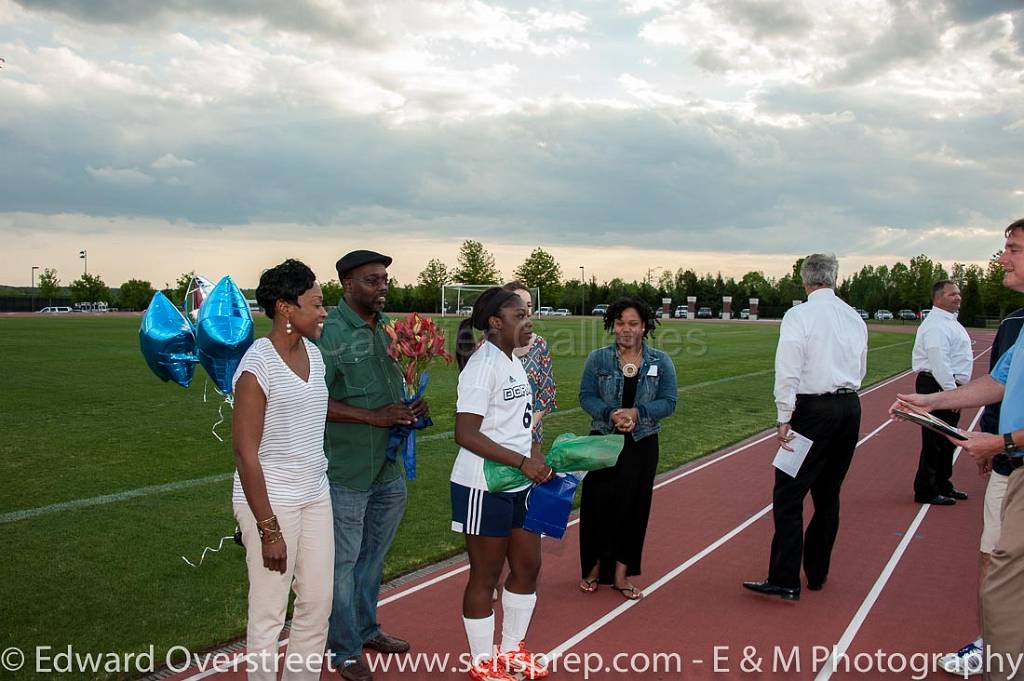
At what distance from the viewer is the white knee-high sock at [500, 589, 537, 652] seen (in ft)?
13.1

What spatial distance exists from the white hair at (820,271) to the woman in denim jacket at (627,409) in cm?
110

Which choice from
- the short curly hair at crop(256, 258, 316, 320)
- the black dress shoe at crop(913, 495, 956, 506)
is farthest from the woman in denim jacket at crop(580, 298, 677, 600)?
the black dress shoe at crop(913, 495, 956, 506)

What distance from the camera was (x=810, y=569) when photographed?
5.61 meters

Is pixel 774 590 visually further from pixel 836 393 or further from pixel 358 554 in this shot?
pixel 358 554

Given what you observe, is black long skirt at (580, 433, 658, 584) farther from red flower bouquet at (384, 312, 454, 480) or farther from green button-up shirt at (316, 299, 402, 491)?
green button-up shirt at (316, 299, 402, 491)

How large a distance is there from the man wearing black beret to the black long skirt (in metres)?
1.75

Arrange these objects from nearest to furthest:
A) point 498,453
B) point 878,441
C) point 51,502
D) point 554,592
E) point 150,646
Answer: point 498,453 → point 150,646 → point 554,592 → point 51,502 → point 878,441

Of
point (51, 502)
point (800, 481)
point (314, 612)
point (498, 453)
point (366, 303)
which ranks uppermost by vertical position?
point (366, 303)

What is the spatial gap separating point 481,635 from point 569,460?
3.26 ft

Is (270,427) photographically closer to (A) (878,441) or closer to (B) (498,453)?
(B) (498,453)

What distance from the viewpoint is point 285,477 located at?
3346mm

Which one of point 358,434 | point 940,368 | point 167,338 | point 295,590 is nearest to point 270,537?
point 295,590

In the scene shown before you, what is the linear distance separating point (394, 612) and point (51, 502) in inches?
183

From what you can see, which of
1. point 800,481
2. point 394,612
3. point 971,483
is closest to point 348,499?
point 394,612
